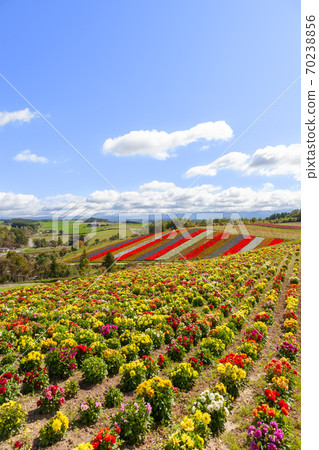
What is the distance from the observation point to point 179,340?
7547mm

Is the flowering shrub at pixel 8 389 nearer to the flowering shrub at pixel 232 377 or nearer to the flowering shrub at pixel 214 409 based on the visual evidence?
the flowering shrub at pixel 214 409

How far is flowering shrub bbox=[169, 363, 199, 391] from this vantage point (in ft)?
18.7

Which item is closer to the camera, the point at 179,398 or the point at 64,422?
the point at 64,422

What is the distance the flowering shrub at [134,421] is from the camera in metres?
4.13

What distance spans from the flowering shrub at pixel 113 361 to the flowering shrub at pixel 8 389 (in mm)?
2215

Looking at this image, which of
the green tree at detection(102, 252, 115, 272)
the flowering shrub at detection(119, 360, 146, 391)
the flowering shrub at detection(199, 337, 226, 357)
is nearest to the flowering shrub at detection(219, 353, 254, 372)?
the flowering shrub at detection(199, 337, 226, 357)

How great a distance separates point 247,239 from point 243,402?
33.7 meters

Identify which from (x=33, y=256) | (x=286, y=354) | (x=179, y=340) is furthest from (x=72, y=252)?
(x=286, y=354)

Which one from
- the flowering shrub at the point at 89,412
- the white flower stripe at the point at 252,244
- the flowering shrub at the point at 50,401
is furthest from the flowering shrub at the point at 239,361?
the white flower stripe at the point at 252,244

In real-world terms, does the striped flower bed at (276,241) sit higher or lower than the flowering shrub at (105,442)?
higher

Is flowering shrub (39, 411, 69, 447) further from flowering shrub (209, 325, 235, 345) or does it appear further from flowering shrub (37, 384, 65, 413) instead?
flowering shrub (209, 325, 235, 345)

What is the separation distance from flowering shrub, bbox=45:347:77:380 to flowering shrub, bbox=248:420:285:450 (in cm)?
462

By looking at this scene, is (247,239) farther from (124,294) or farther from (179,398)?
(179,398)

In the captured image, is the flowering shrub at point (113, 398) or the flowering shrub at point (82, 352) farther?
the flowering shrub at point (82, 352)
